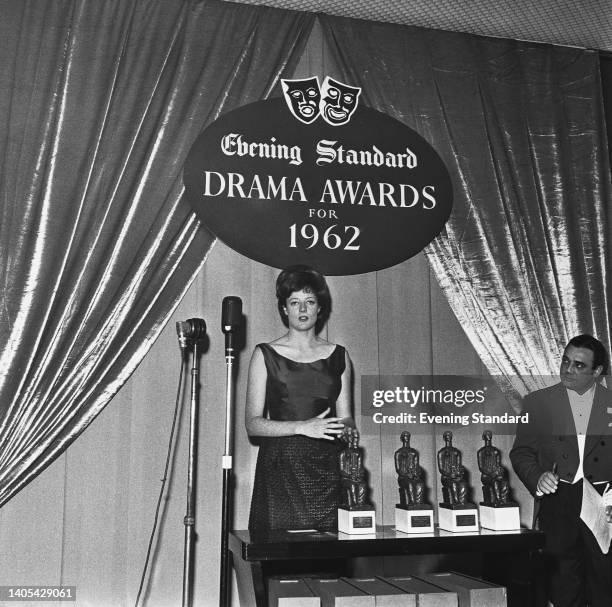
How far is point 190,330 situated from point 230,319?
0.56 feet

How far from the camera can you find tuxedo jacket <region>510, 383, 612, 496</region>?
339 centimetres

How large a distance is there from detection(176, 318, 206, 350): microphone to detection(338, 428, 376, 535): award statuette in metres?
0.76

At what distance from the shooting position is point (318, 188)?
3.87 metres

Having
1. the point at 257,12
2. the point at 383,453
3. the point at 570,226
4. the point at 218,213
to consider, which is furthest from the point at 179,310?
the point at 570,226

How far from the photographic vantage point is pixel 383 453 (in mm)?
3703

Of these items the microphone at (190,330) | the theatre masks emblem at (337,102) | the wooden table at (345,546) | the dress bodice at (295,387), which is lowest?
the wooden table at (345,546)

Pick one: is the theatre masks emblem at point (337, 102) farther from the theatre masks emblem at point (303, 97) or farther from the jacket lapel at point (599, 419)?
the jacket lapel at point (599, 419)

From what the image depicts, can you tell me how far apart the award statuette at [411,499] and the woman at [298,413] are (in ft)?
0.88

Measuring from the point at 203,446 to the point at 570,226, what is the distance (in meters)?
2.17

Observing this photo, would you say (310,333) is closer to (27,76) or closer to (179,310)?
(179,310)

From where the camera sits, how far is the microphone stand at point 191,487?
10.3 ft

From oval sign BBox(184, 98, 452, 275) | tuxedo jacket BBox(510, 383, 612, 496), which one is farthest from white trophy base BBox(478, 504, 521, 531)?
oval sign BBox(184, 98, 452, 275)

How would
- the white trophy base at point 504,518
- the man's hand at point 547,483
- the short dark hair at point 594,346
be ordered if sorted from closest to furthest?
1. the white trophy base at point 504,518
2. the man's hand at point 547,483
3. the short dark hair at point 594,346

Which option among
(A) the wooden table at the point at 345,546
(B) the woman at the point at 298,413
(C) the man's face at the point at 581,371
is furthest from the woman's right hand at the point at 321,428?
(C) the man's face at the point at 581,371
